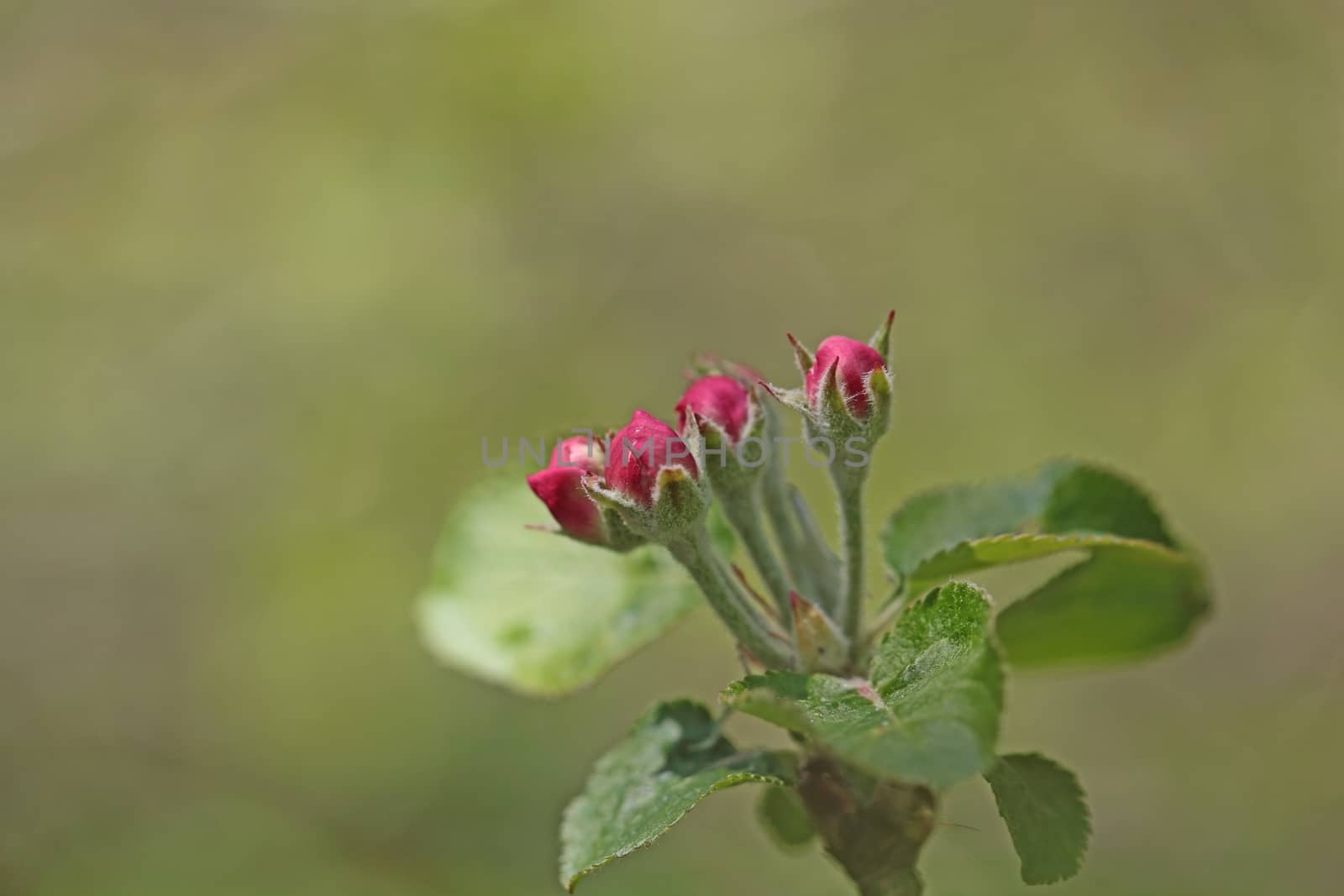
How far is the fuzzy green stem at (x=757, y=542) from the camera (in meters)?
1.53

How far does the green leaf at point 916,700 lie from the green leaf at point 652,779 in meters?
0.11

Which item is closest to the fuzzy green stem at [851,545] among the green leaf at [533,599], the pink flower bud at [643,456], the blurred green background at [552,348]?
the pink flower bud at [643,456]

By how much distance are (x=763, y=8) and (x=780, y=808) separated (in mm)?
6548

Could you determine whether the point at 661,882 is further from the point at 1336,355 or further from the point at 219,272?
the point at 219,272

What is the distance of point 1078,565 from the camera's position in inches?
65.5

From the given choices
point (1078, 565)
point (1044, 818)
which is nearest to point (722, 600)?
point (1044, 818)

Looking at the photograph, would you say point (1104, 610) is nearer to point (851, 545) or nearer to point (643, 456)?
point (851, 545)

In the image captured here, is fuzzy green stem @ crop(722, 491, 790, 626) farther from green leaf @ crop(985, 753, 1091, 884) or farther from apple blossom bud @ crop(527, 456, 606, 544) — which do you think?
green leaf @ crop(985, 753, 1091, 884)

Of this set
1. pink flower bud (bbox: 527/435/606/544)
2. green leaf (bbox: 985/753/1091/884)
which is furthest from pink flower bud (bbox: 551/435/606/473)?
green leaf (bbox: 985/753/1091/884)

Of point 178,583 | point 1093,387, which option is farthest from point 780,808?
point 178,583

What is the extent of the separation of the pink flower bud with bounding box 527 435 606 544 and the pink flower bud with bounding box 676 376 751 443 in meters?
0.13

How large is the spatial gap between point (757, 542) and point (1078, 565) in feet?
1.56

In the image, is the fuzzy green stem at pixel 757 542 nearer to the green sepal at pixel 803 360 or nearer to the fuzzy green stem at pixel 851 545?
the fuzzy green stem at pixel 851 545

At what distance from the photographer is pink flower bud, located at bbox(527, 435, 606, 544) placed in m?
1.44
